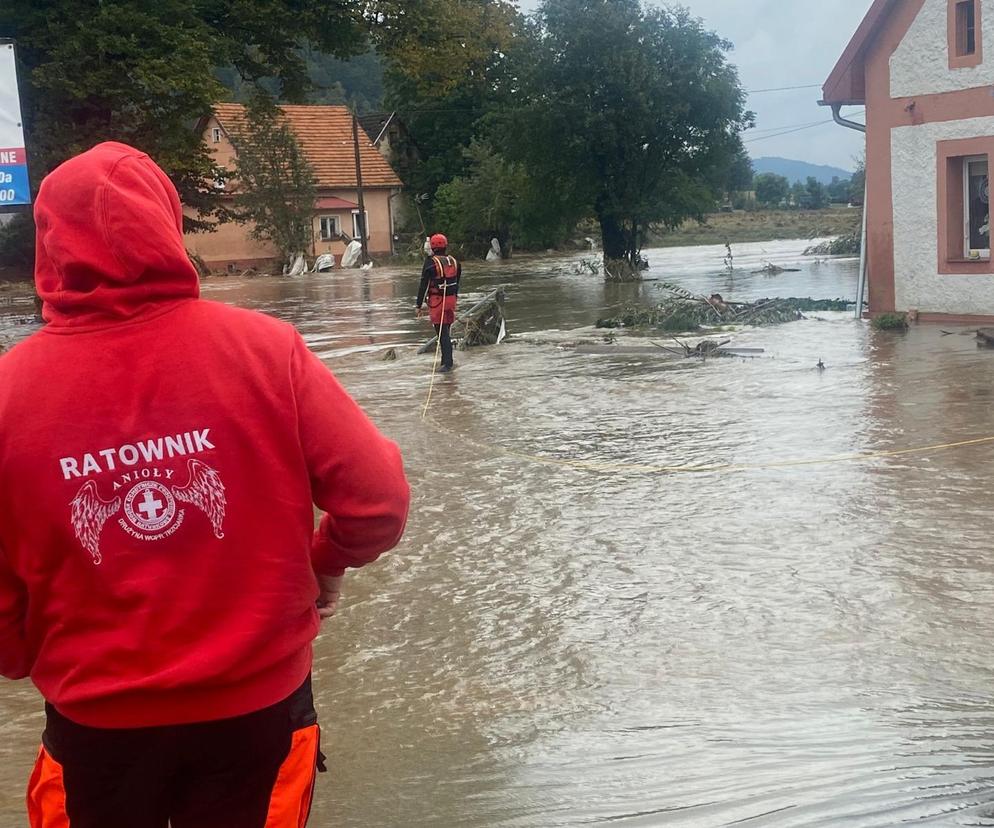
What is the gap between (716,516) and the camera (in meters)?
7.55

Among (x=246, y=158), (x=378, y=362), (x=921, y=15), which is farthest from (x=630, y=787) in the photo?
(x=246, y=158)

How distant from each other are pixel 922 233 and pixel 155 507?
18.6 m

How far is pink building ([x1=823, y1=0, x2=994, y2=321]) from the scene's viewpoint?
18188 millimetres

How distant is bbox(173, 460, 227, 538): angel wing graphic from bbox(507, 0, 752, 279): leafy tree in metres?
36.1

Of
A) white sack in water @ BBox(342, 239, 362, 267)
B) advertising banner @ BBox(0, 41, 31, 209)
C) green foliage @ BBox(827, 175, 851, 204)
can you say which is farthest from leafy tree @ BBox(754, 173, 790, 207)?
advertising banner @ BBox(0, 41, 31, 209)

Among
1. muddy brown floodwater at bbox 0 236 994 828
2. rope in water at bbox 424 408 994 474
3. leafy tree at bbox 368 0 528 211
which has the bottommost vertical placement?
muddy brown floodwater at bbox 0 236 994 828

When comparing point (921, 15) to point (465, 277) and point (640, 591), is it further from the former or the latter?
point (465, 277)

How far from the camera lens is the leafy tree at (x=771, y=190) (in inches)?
3836

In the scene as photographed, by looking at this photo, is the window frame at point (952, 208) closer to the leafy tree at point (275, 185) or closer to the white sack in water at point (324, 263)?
the white sack in water at point (324, 263)

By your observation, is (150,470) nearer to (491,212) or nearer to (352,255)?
(491,212)

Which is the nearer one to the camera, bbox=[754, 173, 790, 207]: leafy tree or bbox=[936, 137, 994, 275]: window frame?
bbox=[936, 137, 994, 275]: window frame

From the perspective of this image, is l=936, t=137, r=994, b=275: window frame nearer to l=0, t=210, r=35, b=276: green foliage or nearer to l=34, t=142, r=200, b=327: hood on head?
l=0, t=210, r=35, b=276: green foliage

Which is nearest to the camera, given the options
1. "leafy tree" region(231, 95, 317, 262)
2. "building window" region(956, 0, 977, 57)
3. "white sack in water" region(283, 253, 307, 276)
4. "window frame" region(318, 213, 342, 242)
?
"building window" region(956, 0, 977, 57)

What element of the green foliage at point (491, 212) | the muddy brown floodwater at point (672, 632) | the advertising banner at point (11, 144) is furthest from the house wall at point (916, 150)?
the green foliage at point (491, 212)
